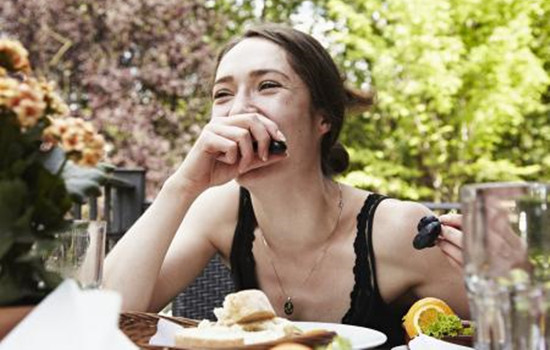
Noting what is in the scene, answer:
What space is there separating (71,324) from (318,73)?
1.26 m

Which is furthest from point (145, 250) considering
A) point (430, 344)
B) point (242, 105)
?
point (430, 344)

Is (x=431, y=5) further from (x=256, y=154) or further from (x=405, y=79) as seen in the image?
(x=256, y=154)

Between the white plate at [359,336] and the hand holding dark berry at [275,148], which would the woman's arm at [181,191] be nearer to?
the hand holding dark berry at [275,148]

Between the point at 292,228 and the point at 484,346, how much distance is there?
1100 mm

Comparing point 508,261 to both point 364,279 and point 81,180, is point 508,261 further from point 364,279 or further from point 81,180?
point 364,279

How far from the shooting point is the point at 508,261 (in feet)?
2.45

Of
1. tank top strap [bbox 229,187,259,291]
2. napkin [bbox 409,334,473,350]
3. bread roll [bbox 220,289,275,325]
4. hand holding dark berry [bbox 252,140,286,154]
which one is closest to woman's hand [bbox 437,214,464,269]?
napkin [bbox 409,334,473,350]

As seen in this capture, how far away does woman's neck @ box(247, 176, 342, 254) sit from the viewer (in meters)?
1.83

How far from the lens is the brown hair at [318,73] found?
180cm

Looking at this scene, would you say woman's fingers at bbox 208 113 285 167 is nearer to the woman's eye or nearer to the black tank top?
the woman's eye

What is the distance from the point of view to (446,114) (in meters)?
9.57

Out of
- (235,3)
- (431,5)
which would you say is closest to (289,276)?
(431,5)

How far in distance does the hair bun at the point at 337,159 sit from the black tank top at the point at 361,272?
233 mm

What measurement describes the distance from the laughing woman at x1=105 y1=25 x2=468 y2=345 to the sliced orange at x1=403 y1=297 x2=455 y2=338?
0.43 m
